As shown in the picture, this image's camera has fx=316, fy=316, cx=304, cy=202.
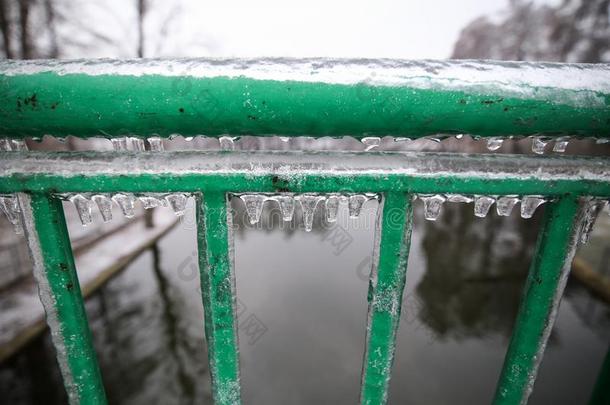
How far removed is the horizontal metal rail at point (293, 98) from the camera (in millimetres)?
417

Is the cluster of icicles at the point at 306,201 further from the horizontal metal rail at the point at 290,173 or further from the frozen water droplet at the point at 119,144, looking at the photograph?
the frozen water droplet at the point at 119,144

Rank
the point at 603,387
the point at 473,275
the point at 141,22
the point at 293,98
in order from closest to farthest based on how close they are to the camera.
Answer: the point at 293,98 < the point at 603,387 < the point at 473,275 < the point at 141,22

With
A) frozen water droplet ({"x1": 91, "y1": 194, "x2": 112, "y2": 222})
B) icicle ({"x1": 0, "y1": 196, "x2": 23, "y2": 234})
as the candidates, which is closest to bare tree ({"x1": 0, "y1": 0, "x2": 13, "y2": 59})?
icicle ({"x1": 0, "y1": 196, "x2": 23, "y2": 234})

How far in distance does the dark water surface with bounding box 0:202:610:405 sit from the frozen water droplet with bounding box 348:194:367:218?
568 cm

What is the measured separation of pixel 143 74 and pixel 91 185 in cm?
19

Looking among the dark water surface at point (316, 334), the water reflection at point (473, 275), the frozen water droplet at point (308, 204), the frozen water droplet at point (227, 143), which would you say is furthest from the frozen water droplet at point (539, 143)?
the water reflection at point (473, 275)

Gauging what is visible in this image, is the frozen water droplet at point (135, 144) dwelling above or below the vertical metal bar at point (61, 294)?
above

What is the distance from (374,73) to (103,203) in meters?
0.47

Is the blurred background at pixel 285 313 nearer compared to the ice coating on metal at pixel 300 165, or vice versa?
the ice coating on metal at pixel 300 165

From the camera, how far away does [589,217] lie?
1.72 ft

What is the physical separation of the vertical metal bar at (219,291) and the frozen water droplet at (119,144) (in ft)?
0.48

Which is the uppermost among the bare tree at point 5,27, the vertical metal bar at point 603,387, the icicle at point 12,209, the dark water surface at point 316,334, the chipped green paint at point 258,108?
the bare tree at point 5,27

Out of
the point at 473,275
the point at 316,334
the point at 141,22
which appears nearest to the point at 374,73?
the point at 316,334

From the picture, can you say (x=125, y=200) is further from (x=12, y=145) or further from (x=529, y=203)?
(x=529, y=203)
